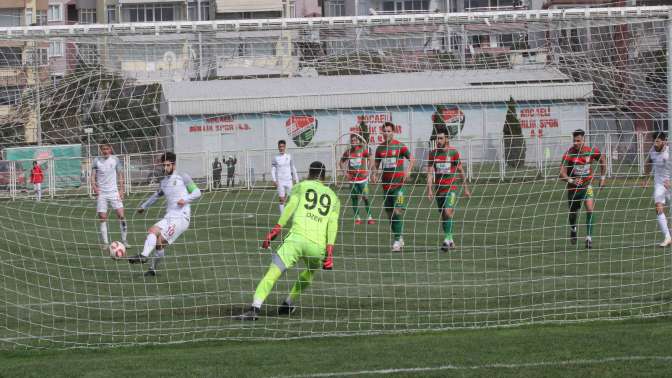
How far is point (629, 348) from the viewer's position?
9.27 m

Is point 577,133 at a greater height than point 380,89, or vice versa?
point 380,89

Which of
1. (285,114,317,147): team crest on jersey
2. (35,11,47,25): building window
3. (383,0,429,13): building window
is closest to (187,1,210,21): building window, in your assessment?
(35,11,47,25): building window

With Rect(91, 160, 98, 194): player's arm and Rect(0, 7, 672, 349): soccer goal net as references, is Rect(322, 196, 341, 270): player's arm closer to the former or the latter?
Rect(0, 7, 672, 349): soccer goal net

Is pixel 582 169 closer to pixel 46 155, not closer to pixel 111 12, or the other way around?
pixel 46 155

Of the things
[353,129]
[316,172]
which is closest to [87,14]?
[353,129]

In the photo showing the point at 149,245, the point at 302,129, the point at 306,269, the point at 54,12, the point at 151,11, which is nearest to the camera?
the point at 306,269

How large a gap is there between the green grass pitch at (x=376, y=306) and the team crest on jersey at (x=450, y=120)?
1.71m

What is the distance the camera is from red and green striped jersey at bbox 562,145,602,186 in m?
15.9

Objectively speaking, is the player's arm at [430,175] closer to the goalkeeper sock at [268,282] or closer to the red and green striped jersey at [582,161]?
the red and green striped jersey at [582,161]

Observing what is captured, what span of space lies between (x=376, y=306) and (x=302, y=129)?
6627mm

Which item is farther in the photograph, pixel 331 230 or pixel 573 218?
pixel 573 218

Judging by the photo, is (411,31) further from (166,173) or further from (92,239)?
(92,239)

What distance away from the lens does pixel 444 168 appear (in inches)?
633

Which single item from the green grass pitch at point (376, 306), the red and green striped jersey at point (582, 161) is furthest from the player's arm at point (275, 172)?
the red and green striped jersey at point (582, 161)
